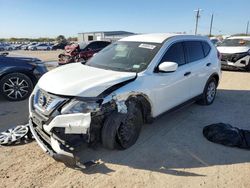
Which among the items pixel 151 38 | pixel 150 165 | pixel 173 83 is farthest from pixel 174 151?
pixel 151 38

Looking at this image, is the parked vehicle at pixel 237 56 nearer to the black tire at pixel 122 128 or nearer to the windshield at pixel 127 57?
the windshield at pixel 127 57

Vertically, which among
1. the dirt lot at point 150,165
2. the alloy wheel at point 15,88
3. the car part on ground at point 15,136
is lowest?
the dirt lot at point 150,165

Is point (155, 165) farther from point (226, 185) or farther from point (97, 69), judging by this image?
point (97, 69)

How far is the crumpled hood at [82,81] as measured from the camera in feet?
10.7

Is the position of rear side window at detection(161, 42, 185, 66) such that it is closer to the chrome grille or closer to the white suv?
the white suv

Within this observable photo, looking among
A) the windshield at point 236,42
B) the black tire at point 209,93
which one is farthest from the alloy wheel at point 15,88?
the windshield at point 236,42

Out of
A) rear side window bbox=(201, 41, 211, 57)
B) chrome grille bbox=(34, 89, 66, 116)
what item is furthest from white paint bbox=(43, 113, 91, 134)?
rear side window bbox=(201, 41, 211, 57)

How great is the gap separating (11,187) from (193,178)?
7.22 ft

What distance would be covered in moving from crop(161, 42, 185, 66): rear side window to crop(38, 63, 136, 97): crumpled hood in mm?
925

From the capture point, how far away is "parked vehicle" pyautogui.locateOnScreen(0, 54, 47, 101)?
20.6 ft

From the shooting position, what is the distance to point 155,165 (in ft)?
11.1

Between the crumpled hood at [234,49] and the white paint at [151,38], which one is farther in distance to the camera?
the crumpled hood at [234,49]

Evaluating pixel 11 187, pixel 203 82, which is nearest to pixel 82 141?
pixel 11 187

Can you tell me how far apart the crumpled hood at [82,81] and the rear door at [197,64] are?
176cm
